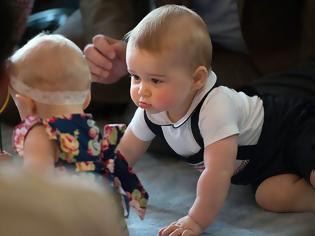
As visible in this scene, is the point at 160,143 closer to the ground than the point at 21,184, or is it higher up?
closer to the ground

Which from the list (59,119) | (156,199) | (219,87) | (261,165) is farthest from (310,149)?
(59,119)

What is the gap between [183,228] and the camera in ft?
3.58

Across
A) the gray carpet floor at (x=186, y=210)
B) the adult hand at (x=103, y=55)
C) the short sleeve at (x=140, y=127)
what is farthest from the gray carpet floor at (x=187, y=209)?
the adult hand at (x=103, y=55)

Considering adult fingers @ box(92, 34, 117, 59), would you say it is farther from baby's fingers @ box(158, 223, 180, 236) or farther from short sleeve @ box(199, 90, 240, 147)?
baby's fingers @ box(158, 223, 180, 236)

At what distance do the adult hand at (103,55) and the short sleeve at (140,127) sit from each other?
11 centimetres

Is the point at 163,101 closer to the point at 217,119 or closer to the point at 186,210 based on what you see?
the point at 217,119

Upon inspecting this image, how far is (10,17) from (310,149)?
715 mm

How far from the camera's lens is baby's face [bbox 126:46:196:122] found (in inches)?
41.9

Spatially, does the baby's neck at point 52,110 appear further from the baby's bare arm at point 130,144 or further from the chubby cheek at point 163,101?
the baby's bare arm at point 130,144

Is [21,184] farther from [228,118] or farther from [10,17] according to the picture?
[228,118]

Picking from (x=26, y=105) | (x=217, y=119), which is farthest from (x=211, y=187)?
(x=26, y=105)

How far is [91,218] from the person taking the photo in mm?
500

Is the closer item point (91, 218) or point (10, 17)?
point (91, 218)

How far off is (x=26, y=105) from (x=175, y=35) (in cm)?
26
